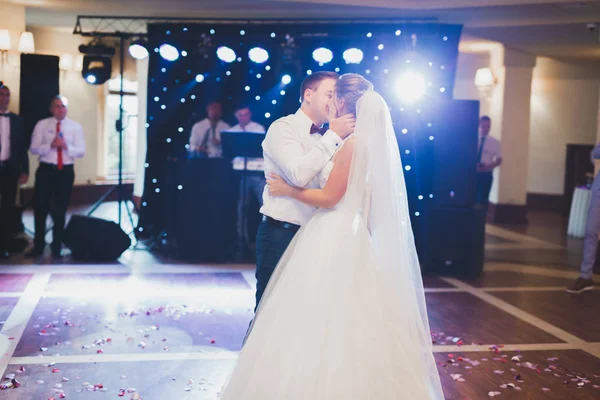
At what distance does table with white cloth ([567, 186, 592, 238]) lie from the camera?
1026 cm

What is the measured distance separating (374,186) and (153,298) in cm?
327

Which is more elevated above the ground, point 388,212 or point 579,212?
point 388,212

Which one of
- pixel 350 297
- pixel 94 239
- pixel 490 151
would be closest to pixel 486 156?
pixel 490 151

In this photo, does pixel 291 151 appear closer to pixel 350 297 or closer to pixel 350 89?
pixel 350 89

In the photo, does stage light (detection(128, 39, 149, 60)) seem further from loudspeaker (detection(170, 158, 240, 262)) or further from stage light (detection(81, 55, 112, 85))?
loudspeaker (detection(170, 158, 240, 262))

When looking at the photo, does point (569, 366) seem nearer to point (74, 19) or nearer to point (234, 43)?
point (234, 43)

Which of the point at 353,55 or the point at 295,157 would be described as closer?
the point at 295,157

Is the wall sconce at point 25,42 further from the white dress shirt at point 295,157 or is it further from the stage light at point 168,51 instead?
the white dress shirt at point 295,157

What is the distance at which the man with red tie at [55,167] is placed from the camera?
289 inches

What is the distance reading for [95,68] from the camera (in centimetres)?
838

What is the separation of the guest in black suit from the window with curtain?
18.8 feet

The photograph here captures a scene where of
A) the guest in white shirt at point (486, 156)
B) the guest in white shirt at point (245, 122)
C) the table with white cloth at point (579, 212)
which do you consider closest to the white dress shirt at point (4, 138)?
the guest in white shirt at point (245, 122)

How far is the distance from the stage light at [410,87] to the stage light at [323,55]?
92cm

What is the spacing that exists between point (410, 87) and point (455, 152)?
1605 mm
